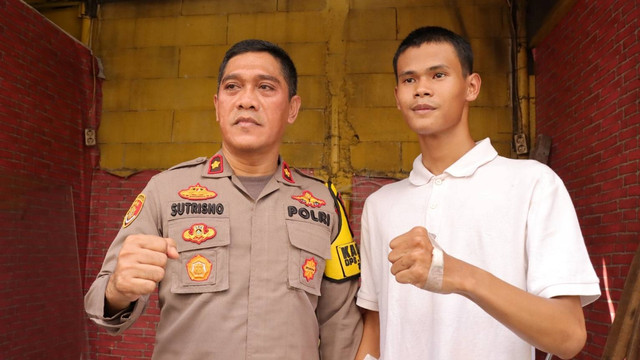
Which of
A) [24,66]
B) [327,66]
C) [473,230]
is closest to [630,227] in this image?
[473,230]

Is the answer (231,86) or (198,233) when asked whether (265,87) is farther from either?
(198,233)

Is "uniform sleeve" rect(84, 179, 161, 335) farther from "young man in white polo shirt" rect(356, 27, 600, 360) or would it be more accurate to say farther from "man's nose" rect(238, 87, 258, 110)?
"young man in white polo shirt" rect(356, 27, 600, 360)

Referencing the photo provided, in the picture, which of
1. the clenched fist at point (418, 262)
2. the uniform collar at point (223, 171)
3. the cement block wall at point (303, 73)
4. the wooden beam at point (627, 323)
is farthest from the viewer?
→ the cement block wall at point (303, 73)

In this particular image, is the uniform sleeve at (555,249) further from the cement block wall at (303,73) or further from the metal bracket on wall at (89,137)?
the metal bracket on wall at (89,137)

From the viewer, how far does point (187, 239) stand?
1.50m

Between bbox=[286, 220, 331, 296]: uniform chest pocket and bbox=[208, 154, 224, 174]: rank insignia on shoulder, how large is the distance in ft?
1.01

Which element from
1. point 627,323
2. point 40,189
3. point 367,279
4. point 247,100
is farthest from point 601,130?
point 40,189

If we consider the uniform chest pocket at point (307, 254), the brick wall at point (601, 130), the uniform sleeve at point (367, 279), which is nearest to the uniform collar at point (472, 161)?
the uniform sleeve at point (367, 279)

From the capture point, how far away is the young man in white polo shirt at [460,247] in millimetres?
1080

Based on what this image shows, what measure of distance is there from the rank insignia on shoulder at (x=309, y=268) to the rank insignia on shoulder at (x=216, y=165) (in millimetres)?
445

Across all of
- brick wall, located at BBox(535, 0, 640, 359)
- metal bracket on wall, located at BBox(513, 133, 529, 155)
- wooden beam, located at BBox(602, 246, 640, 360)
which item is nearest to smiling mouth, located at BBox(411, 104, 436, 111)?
wooden beam, located at BBox(602, 246, 640, 360)

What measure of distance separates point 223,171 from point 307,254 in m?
0.42

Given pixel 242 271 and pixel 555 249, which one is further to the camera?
pixel 242 271

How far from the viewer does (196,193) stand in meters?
1.59
